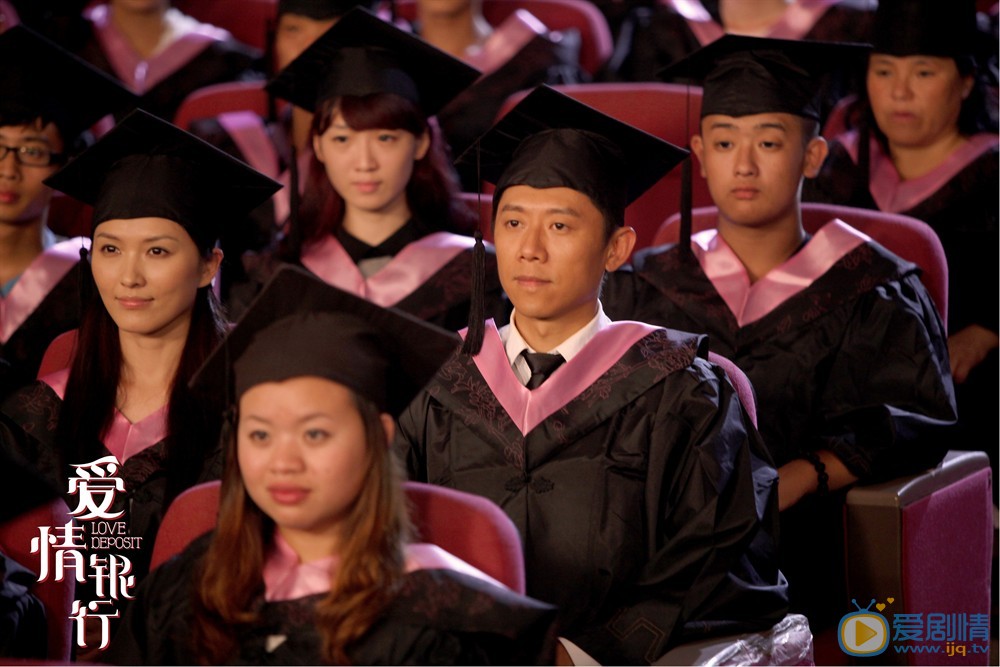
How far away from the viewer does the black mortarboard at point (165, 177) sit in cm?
261

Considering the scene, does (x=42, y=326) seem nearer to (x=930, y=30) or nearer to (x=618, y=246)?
(x=618, y=246)

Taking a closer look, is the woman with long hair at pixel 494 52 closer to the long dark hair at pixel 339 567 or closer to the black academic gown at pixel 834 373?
the black academic gown at pixel 834 373

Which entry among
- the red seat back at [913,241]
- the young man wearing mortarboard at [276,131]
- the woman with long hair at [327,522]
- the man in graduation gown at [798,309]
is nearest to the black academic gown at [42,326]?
the young man wearing mortarboard at [276,131]

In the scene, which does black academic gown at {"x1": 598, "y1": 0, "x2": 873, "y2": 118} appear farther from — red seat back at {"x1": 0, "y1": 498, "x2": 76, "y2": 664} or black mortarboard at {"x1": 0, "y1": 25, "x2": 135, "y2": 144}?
red seat back at {"x1": 0, "y1": 498, "x2": 76, "y2": 664}

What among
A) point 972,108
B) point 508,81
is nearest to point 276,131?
point 508,81

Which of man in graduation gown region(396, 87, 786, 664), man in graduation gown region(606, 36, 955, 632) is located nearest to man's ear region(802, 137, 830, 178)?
man in graduation gown region(606, 36, 955, 632)

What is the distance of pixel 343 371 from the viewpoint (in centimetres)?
181

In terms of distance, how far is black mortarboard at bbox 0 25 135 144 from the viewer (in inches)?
135

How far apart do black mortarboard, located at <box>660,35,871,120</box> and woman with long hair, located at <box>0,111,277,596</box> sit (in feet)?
3.56

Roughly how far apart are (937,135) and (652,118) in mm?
754

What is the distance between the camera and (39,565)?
7.34 feet

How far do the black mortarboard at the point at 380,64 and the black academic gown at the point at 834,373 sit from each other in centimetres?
70

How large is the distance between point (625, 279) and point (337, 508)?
157 cm

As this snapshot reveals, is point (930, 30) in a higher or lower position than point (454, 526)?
higher
